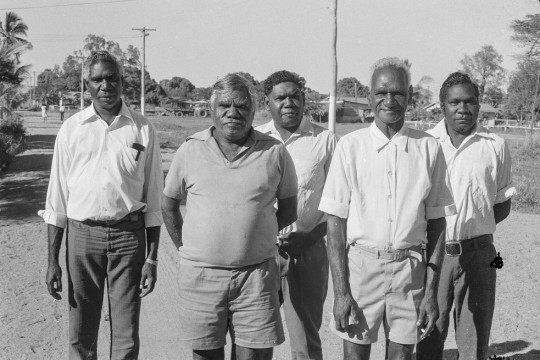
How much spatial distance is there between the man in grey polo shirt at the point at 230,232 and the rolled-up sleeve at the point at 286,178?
0.03 metres

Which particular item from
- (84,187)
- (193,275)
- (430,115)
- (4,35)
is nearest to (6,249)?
(84,187)

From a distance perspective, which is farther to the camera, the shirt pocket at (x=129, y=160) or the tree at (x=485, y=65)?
the tree at (x=485, y=65)

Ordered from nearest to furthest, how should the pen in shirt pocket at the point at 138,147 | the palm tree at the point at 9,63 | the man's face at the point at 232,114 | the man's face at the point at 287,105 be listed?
the man's face at the point at 232,114 → the pen in shirt pocket at the point at 138,147 → the man's face at the point at 287,105 → the palm tree at the point at 9,63

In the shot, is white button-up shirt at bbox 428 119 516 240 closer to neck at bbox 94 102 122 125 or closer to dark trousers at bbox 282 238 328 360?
dark trousers at bbox 282 238 328 360

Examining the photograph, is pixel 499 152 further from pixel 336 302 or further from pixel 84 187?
pixel 84 187

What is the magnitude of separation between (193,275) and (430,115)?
58307 millimetres

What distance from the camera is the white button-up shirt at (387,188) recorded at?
303cm

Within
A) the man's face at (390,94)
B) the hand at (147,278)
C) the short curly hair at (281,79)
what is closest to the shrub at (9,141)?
the short curly hair at (281,79)

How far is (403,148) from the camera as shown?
10.2 feet

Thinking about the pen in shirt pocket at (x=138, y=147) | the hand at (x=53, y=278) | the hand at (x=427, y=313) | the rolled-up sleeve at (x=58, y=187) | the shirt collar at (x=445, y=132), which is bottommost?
the hand at (x=53, y=278)

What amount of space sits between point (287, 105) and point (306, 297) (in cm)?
135

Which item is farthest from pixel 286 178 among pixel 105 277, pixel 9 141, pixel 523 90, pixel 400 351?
pixel 523 90

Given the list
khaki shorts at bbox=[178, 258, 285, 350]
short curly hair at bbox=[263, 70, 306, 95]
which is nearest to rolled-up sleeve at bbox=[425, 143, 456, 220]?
khaki shorts at bbox=[178, 258, 285, 350]

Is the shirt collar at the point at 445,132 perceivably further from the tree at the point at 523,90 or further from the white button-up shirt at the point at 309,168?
the tree at the point at 523,90
